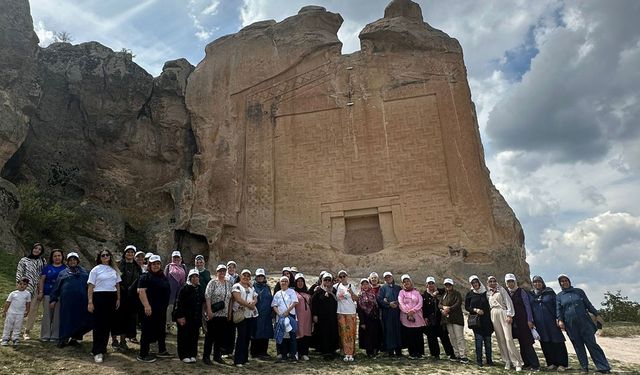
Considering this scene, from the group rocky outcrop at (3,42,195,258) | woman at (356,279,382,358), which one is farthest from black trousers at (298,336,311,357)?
rocky outcrop at (3,42,195,258)

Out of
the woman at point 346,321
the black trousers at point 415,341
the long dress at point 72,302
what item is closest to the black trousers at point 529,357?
the black trousers at point 415,341

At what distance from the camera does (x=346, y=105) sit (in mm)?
20234

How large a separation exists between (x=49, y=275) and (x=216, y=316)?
334cm

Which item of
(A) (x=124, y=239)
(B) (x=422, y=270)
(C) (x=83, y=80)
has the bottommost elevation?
(B) (x=422, y=270)

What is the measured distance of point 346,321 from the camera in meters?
9.23

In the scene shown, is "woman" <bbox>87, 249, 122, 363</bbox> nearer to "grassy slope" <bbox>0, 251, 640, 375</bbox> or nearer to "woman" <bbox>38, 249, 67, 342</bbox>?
"grassy slope" <bbox>0, 251, 640, 375</bbox>

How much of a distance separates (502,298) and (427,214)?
951 cm

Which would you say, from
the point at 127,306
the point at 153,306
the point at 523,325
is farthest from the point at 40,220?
the point at 523,325

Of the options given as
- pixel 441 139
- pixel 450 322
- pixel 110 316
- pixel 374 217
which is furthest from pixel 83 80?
pixel 450 322

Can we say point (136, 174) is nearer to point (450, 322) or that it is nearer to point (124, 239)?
point (124, 239)

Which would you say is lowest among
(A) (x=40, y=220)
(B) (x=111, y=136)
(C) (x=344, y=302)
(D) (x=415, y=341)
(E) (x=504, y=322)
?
(D) (x=415, y=341)

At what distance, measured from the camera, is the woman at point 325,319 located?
9.23 m

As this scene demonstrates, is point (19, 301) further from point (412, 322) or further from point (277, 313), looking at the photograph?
point (412, 322)

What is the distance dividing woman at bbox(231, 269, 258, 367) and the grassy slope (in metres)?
0.23
